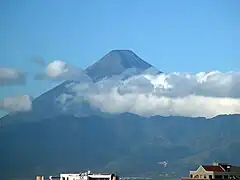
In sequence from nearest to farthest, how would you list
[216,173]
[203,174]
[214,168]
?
[216,173] → [203,174] → [214,168]

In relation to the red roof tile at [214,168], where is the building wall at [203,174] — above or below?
below

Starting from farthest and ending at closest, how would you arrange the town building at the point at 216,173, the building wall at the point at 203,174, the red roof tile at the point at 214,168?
the red roof tile at the point at 214,168, the town building at the point at 216,173, the building wall at the point at 203,174

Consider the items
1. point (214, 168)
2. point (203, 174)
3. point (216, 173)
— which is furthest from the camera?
point (214, 168)

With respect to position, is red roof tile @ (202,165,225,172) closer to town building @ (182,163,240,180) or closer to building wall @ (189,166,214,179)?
town building @ (182,163,240,180)

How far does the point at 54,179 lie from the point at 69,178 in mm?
14075

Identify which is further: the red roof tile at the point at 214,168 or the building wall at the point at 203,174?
the red roof tile at the point at 214,168

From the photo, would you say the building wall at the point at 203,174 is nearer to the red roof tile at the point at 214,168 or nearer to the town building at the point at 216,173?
the town building at the point at 216,173

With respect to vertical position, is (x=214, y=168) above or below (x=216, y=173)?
above

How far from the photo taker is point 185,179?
10444 centimetres

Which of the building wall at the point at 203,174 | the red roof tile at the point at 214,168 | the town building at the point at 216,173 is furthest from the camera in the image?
the red roof tile at the point at 214,168

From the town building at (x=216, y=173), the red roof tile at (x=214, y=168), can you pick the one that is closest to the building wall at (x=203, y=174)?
the town building at (x=216, y=173)

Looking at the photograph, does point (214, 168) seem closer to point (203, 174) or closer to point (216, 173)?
point (216, 173)

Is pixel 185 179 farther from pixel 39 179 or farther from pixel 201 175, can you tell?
pixel 39 179

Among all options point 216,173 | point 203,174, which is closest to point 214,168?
point 216,173
